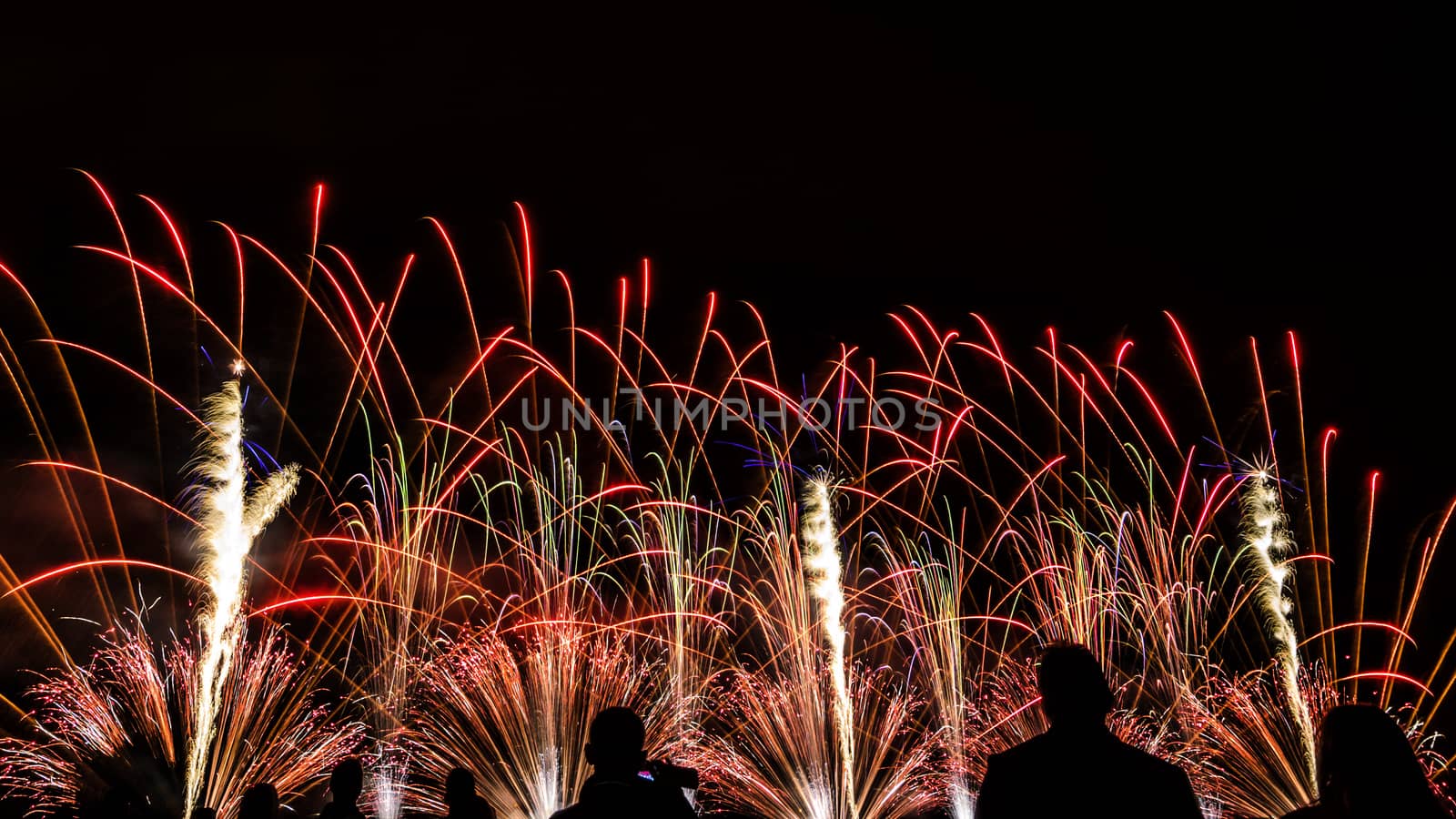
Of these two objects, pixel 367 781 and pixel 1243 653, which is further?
pixel 1243 653

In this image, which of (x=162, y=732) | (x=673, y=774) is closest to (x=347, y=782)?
(x=673, y=774)

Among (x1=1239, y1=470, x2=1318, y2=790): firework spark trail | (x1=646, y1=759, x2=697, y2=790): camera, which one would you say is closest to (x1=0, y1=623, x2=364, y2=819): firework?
(x1=646, y1=759, x2=697, y2=790): camera

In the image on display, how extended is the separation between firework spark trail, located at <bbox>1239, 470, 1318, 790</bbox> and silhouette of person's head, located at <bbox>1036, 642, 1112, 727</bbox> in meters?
20.8

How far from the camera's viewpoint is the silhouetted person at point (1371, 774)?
13.8 ft

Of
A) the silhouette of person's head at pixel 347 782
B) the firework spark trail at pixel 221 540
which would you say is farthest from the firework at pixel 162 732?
the silhouette of person's head at pixel 347 782

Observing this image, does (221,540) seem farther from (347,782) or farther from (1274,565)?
(1274,565)

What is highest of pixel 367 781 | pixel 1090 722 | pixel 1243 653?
pixel 1243 653

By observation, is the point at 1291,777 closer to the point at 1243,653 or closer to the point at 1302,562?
the point at 1302,562

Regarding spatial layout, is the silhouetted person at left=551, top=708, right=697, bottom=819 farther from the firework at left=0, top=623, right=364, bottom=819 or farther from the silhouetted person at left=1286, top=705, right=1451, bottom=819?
the firework at left=0, top=623, right=364, bottom=819

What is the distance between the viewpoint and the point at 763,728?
22703mm

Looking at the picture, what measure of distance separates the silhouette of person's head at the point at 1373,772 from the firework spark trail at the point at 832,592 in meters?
17.8

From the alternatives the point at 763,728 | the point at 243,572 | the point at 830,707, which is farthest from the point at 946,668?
the point at 243,572

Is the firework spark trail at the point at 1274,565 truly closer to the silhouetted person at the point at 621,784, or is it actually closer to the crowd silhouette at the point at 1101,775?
the crowd silhouette at the point at 1101,775

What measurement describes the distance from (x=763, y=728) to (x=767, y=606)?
292 cm
